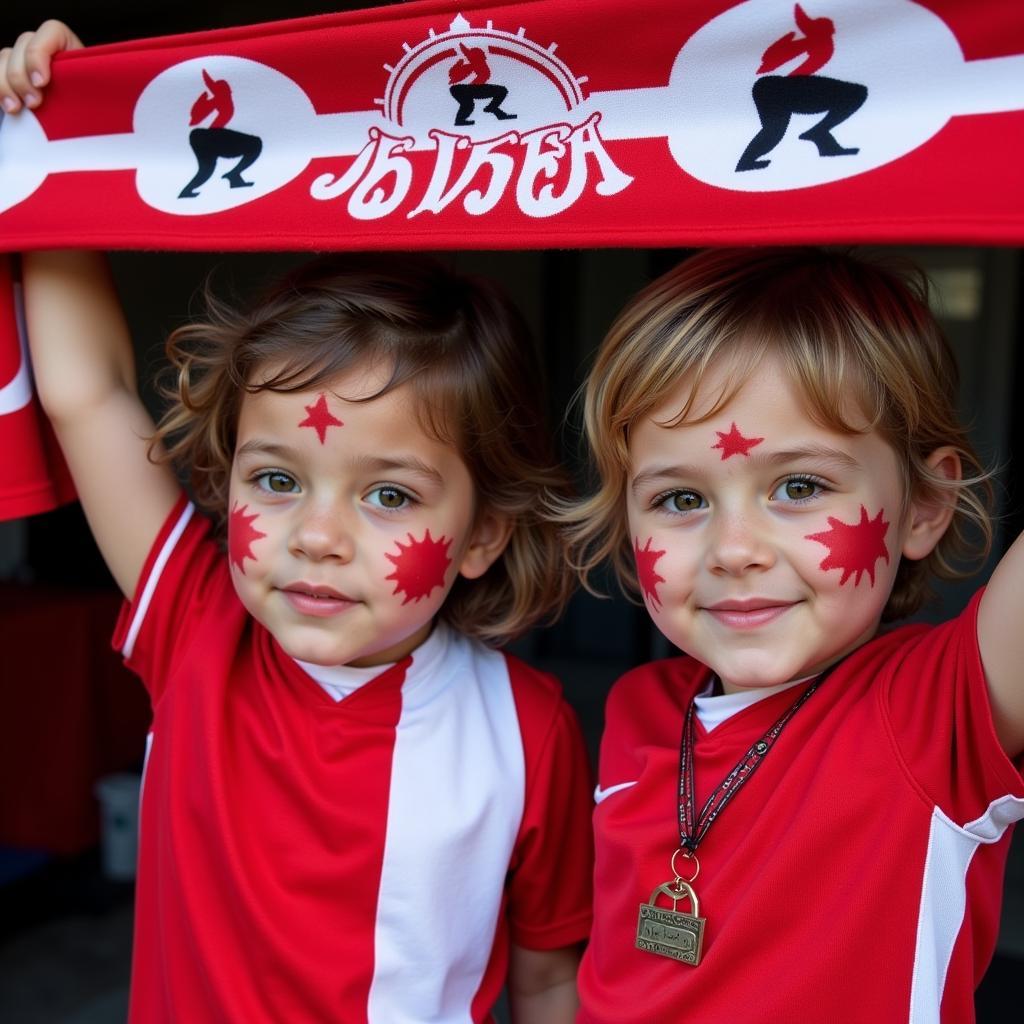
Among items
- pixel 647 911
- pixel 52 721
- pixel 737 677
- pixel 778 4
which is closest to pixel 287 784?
pixel 647 911

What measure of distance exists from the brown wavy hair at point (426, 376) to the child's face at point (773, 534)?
37 cm

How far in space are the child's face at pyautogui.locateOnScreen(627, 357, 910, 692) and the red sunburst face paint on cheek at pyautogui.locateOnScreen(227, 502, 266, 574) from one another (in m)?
0.55

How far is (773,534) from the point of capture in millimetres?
1229

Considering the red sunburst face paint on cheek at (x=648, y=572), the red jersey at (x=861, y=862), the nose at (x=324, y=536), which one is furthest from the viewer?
the nose at (x=324, y=536)

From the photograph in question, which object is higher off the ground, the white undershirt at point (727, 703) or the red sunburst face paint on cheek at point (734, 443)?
the red sunburst face paint on cheek at point (734, 443)

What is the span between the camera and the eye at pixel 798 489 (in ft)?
4.09

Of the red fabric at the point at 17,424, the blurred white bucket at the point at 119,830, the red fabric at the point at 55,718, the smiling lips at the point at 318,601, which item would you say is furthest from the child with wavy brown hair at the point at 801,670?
the red fabric at the point at 55,718

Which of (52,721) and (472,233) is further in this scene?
(52,721)

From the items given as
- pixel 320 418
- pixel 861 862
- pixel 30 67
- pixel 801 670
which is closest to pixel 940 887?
pixel 861 862

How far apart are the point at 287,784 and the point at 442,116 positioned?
89cm

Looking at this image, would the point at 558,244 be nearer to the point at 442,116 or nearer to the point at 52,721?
the point at 442,116

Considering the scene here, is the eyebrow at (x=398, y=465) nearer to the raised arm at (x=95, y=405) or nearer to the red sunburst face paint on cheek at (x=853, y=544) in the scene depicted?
the raised arm at (x=95, y=405)

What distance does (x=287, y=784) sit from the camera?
1.51m

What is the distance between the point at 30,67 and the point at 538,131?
0.76 meters
